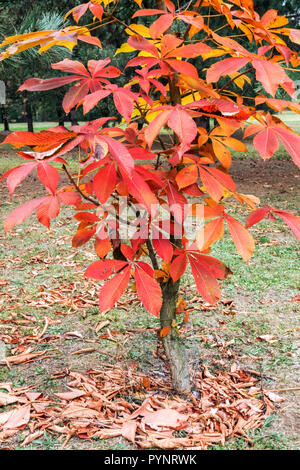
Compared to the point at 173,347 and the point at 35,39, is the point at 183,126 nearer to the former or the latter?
the point at 35,39

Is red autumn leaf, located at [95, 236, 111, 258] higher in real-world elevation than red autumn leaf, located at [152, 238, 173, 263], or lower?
lower

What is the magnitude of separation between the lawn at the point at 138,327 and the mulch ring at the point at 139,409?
0.10 feet

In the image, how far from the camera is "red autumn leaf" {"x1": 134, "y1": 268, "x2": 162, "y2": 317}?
3.59ft

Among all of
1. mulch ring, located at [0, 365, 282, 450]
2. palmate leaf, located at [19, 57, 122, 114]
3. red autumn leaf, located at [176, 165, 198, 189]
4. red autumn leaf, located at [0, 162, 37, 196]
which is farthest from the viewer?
mulch ring, located at [0, 365, 282, 450]

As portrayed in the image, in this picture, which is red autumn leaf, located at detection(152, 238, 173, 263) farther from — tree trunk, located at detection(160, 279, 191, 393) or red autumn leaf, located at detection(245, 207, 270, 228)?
tree trunk, located at detection(160, 279, 191, 393)

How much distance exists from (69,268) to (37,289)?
0.45m

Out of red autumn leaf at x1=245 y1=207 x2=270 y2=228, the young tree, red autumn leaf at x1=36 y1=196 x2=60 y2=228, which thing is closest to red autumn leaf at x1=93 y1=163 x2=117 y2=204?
the young tree

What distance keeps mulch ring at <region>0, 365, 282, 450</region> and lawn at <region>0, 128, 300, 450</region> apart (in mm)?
30

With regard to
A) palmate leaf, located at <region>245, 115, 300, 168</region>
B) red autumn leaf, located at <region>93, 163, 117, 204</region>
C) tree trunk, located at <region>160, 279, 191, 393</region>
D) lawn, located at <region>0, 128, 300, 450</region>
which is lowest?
lawn, located at <region>0, 128, 300, 450</region>

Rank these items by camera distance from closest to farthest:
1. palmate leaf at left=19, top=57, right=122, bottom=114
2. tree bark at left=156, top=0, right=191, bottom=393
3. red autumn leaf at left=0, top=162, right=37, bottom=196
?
red autumn leaf at left=0, top=162, right=37, bottom=196, palmate leaf at left=19, top=57, right=122, bottom=114, tree bark at left=156, top=0, right=191, bottom=393

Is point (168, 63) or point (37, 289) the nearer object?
point (168, 63)

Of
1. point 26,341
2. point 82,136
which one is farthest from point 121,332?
point 82,136

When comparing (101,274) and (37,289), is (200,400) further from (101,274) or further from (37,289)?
(37,289)
